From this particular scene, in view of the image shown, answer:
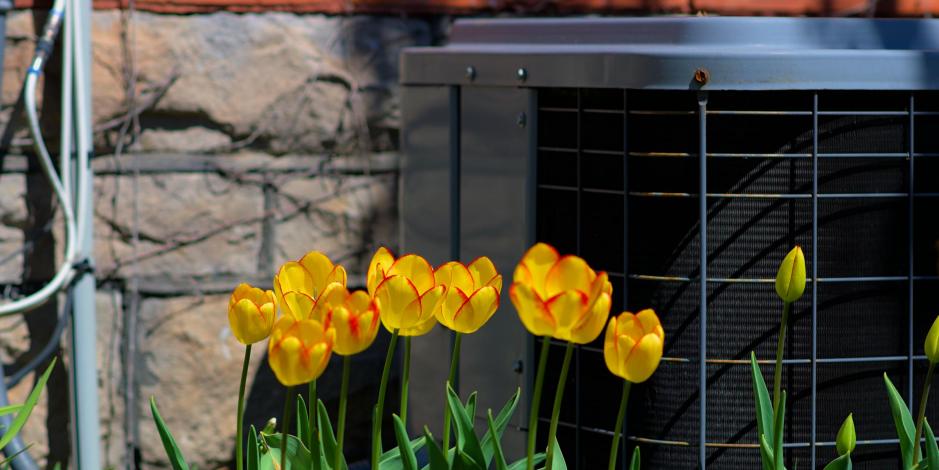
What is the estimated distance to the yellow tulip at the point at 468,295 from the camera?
1.06 m

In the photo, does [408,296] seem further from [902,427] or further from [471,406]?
[902,427]

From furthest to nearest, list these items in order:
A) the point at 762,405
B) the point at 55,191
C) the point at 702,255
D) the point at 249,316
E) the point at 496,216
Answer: the point at 55,191 < the point at 496,216 < the point at 702,255 < the point at 762,405 < the point at 249,316

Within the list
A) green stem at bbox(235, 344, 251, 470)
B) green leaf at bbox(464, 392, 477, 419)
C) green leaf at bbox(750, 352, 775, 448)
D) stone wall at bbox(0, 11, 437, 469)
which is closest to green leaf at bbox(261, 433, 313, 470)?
green stem at bbox(235, 344, 251, 470)

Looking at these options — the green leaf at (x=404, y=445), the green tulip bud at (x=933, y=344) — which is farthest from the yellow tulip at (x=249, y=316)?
the green tulip bud at (x=933, y=344)

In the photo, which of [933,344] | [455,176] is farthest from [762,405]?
[455,176]

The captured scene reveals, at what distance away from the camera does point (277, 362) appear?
96 centimetres

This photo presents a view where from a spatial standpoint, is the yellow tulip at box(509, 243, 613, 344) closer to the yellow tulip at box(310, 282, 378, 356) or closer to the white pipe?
the yellow tulip at box(310, 282, 378, 356)

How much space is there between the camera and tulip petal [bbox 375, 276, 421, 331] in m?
1.05

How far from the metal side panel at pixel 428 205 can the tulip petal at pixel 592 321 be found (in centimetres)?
105

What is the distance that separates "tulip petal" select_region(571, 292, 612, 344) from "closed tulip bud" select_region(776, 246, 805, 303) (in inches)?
11.2

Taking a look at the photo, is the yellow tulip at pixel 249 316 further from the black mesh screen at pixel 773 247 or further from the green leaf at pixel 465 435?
the black mesh screen at pixel 773 247

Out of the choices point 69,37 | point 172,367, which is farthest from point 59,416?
point 69,37

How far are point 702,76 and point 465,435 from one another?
0.60 m

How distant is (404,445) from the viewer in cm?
113
